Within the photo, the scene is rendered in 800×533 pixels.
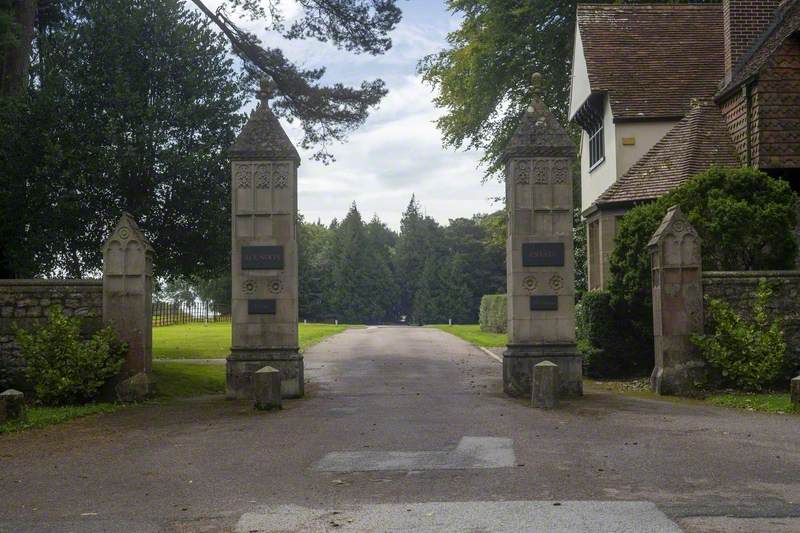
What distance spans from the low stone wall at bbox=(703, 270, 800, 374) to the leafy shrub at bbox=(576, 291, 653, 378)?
3468mm

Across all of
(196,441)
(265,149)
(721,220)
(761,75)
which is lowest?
(196,441)

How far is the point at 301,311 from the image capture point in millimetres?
83750

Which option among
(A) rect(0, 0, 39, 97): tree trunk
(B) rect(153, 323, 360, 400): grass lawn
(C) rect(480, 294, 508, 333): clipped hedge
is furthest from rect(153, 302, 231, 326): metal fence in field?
(A) rect(0, 0, 39, 97): tree trunk

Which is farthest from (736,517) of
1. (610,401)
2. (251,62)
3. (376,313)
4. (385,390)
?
(376,313)

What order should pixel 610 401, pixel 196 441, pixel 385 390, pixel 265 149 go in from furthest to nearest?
pixel 385 390
pixel 265 149
pixel 610 401
pixel 196 441

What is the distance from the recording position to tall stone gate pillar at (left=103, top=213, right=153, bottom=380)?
15.3m

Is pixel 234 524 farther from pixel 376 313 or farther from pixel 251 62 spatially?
pixel 376 313

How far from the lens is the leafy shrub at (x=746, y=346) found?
14852 mm

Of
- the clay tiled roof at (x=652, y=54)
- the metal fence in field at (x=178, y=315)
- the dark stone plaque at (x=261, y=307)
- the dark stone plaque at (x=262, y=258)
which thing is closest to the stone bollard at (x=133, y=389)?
the dark stone plaque at (x=261, y=307)

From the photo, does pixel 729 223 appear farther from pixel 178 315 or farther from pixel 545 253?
pixel 178 315

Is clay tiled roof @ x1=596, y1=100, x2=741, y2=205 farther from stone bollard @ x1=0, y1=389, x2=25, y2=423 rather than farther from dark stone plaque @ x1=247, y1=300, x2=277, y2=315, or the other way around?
stone bollard @ x1=0, y1=389, x2=25, y2=423

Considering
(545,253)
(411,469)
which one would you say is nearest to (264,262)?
(545,253)

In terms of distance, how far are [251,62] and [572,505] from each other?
66.8 feet

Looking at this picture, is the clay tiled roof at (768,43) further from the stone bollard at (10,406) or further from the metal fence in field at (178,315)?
the metal fence in field at (178,315)
